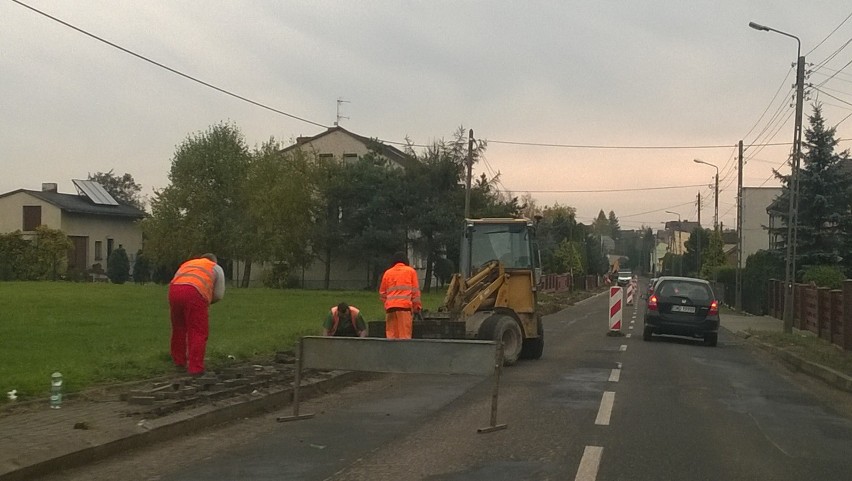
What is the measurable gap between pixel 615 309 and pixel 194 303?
14784 mm

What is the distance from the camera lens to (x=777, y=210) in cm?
3678

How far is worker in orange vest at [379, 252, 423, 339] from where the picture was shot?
13.5 meters

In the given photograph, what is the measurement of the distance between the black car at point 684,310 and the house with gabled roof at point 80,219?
43125 millimetres

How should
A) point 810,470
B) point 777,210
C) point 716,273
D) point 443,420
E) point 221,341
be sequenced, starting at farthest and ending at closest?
point 716,273, point 777,210, point 221,341, point 443,420, point 810,470

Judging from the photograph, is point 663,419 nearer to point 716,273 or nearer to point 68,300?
point 68,300

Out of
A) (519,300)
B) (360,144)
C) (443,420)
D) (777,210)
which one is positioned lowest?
(443,420)

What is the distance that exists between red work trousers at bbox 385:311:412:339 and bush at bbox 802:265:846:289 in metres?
23.0

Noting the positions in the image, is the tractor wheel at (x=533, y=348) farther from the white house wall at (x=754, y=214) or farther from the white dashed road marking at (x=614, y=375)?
the white house wall at (x=754, y=214)

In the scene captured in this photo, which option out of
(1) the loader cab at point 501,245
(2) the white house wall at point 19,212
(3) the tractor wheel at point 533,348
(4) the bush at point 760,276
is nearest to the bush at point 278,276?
(2) the white house wall at point 19,212

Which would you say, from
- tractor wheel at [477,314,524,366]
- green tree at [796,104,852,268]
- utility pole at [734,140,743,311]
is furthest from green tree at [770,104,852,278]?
tractor wheel at [477,314,524,366]

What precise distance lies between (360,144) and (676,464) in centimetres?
5508

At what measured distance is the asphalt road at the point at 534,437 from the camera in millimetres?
7062

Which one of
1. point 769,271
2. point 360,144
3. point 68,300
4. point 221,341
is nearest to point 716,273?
point 769,271

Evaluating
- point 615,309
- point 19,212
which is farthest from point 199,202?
point 615,309
